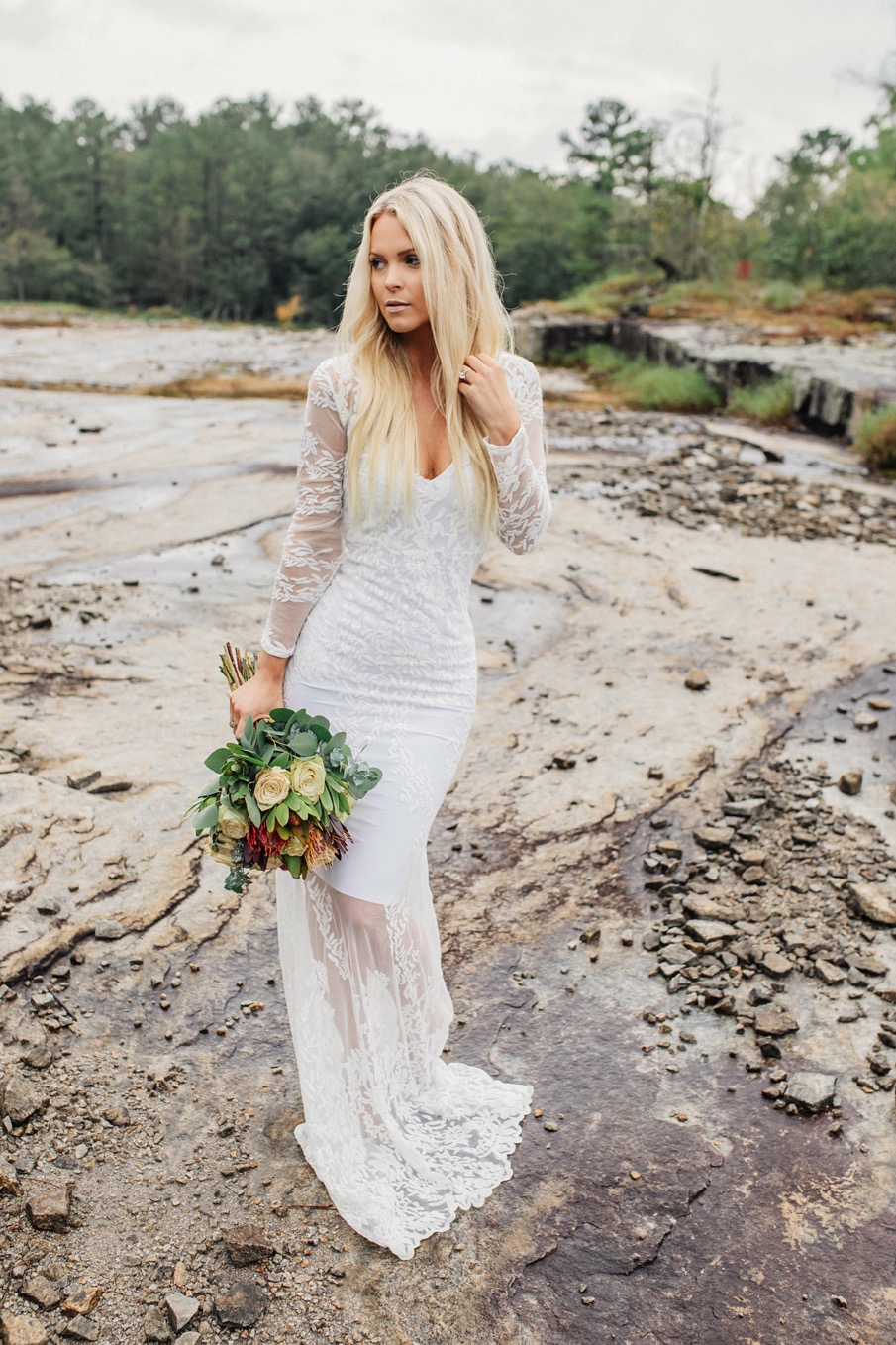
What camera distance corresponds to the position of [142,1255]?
2.34 meters

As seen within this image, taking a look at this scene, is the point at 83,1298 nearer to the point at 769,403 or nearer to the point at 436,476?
the point at 436,476

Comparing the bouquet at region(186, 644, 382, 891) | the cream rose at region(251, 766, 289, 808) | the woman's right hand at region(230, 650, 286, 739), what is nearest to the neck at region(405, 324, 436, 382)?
the woman's right hand at region(230, 650, 286, 739)

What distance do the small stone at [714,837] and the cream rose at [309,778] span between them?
2.35m

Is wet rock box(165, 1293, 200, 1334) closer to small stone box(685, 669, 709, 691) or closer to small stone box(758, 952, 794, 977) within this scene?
small stone box(758, 952, 794, 977)

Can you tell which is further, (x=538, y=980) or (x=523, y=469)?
(x=538, y=980)

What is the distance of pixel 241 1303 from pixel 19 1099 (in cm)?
87

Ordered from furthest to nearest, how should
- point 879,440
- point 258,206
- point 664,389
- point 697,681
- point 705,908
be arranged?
point 258,206
point 664,389
point 879,440
point 697,681
point 705,908

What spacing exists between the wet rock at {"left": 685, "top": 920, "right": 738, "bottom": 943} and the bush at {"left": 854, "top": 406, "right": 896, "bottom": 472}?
8149 mm

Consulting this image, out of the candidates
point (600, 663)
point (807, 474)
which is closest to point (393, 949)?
point (600, 663)

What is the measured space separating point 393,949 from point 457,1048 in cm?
76

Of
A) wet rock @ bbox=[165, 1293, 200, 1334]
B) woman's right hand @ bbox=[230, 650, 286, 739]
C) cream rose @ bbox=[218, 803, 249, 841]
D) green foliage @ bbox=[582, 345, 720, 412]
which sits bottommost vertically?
wet rock @ bbox=[165, 1293, 200, 1334]

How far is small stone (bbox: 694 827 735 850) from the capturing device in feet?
13.4

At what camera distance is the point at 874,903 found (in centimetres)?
366

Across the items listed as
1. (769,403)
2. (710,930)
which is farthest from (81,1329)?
(769,403)
